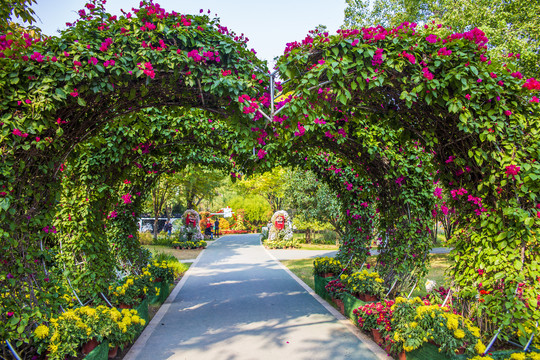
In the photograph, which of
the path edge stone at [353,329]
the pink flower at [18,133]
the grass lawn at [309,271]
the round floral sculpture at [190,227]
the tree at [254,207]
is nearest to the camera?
the pink flower at [18,133]

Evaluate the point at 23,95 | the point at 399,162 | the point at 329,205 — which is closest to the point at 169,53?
the point at 23,95

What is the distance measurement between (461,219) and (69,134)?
4.47m

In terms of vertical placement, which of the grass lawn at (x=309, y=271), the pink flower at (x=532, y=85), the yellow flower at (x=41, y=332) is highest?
the pink flower at (x=532, y=85)

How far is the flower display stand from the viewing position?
3.26 m

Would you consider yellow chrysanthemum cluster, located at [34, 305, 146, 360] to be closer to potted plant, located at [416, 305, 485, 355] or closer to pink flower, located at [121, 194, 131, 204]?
pink flower, located at [121, 194, 131, 204]

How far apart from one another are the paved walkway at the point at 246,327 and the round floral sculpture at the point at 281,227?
9627mm

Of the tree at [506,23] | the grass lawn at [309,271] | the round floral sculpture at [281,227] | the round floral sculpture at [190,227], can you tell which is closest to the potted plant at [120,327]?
the grass lawn at [309,271]

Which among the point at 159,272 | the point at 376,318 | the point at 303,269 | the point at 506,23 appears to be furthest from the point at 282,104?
the point at 506,23

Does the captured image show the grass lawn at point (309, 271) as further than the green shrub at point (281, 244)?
No

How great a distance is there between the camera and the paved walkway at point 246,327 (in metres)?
4.27

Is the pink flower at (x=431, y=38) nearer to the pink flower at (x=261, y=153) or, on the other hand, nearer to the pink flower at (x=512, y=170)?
the pink flower at (x=512, y=170)

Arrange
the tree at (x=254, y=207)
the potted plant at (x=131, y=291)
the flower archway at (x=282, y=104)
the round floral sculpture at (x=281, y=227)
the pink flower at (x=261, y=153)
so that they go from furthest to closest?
the tree at (x=254, y=207)
the round floral sculpture at (x=281, y=227)
the pink flower at (x=261, y=153)
the potted plant at (x=131, y=291)
the flower archway at (x=282, y=104)

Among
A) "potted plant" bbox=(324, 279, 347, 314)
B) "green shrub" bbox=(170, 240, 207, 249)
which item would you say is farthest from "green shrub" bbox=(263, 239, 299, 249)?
"potted plant" bbox=(324, 279, 347, 314)

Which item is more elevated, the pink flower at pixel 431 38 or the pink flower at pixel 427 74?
the pink flower at pixel 431 38
